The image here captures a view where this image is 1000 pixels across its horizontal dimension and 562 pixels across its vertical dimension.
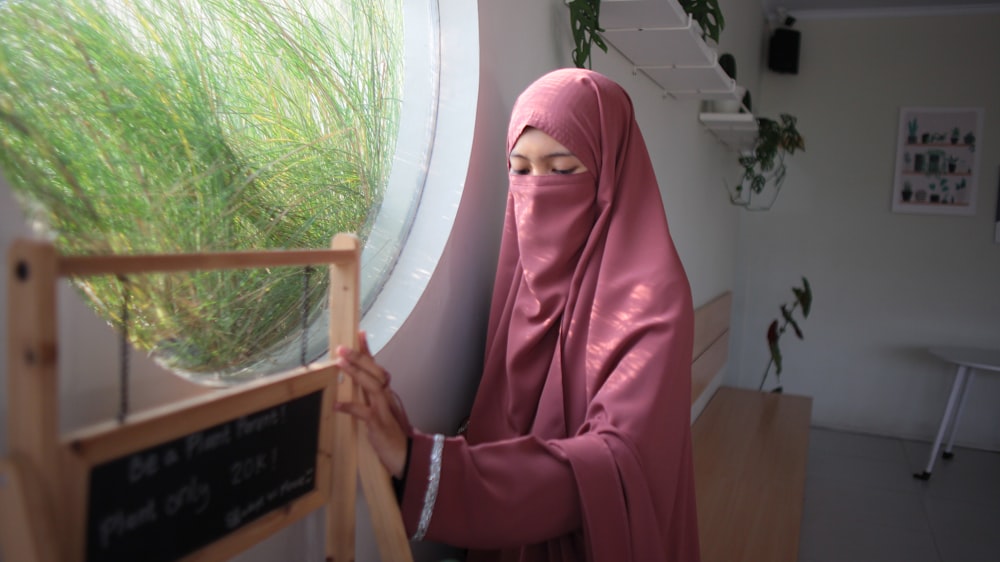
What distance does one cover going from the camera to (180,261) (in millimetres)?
576

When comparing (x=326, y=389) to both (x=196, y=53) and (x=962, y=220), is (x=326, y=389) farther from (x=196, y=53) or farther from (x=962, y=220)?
(x=962, y=220)

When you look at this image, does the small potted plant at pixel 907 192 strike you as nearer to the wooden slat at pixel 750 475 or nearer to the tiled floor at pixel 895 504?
the tiled floor at pixel 895 504

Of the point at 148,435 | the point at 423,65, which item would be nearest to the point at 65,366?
the point at 148,435

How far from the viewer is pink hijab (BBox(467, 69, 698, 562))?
1023 millimetres

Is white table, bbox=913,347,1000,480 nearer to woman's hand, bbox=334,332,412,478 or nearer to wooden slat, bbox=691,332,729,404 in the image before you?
wooden slat, bbox=691,332,729,404

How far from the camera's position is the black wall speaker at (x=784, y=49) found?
4957 millimetres

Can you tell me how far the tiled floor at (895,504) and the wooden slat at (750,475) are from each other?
1.77 feet

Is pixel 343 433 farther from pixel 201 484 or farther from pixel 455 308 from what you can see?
pixel 455 308

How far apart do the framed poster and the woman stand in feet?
14.8

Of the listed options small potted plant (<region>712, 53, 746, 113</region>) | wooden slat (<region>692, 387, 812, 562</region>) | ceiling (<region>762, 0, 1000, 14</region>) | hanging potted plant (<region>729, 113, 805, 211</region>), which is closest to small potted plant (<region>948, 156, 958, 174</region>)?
ceiling (<region>762, 0, 1000, 14</region>)

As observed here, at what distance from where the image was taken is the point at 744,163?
4.17m

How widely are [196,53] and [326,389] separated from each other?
0.54 meters

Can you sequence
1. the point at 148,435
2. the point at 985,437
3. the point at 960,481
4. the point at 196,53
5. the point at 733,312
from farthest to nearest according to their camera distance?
1. the point at 733,312
2. the point at 985,437
3. the point at 960,481
4. the point at 196,53
5. the point at 148,435

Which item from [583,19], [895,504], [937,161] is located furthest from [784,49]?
[583,19]
